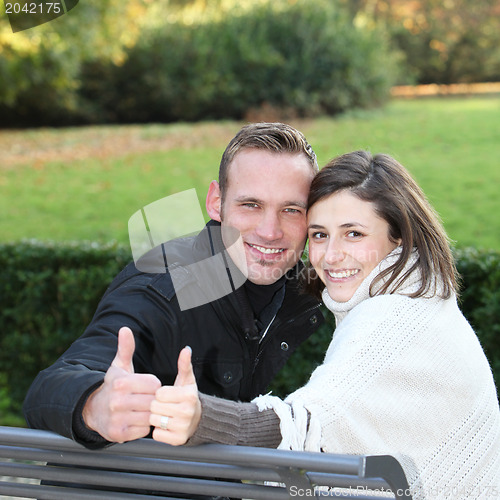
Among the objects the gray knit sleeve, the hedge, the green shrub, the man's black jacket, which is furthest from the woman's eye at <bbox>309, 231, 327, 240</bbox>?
the green shrub

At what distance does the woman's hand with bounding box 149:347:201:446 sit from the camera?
148 cm

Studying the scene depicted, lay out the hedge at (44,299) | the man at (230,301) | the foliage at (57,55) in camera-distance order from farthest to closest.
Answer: the foliage at (57,55)
the hedge at (44,299)
the man at (230,301)

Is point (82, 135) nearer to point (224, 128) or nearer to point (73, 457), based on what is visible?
point (224, 128)

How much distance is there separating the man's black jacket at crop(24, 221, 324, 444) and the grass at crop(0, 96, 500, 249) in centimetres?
511

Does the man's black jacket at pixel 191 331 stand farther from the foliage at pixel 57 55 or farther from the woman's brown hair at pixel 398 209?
the foliage at pixel 57 55

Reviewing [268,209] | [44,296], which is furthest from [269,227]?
[44,296]

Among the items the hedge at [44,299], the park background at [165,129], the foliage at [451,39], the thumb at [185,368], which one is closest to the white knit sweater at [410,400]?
the thumb at [185,368]

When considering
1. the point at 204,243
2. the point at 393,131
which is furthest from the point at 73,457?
the point at 393,131

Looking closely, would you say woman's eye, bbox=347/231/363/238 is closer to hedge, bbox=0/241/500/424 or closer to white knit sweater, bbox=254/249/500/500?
white knit sweater, bbox=254/249/500/500

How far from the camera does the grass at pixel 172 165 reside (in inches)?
376

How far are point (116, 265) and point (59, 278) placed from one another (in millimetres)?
460

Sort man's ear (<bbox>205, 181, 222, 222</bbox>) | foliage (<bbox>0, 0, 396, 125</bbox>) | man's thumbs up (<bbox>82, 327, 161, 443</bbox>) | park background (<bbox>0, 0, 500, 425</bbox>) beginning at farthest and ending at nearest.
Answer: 1. foliage (<bbox>0, 0, 396, 125</bbox>)
2. park background (<bbox>0, 0, 500, 425</bbox>)
3. man's ear (<bbox>205, 181, 222, 222</bbox>)
4. man's thumbs up (<bbox>82, 327, 161, 443</bbox>)

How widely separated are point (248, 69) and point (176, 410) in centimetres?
2030

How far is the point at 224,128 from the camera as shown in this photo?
18.6 metres
